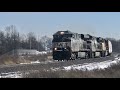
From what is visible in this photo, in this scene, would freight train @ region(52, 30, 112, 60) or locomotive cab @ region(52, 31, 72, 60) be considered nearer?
locomotive cab @ region(52, 31, 72, 60)

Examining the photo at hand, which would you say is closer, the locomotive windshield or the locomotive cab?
the locomotive cab

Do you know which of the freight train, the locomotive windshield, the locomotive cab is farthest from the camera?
the locomotive windshield

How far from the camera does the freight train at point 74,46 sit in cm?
3534

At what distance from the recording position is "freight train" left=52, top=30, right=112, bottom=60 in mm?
35344

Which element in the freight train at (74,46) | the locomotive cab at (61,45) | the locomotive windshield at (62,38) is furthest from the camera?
the locomotive windshield at (62,38)

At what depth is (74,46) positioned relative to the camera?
3766cm

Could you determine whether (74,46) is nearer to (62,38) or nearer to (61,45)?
(62,38)

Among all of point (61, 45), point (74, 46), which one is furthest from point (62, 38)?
point (74, 46)

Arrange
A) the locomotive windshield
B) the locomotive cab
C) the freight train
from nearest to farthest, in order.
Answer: the locomotive cab, the freight train, the locomotive windshield
